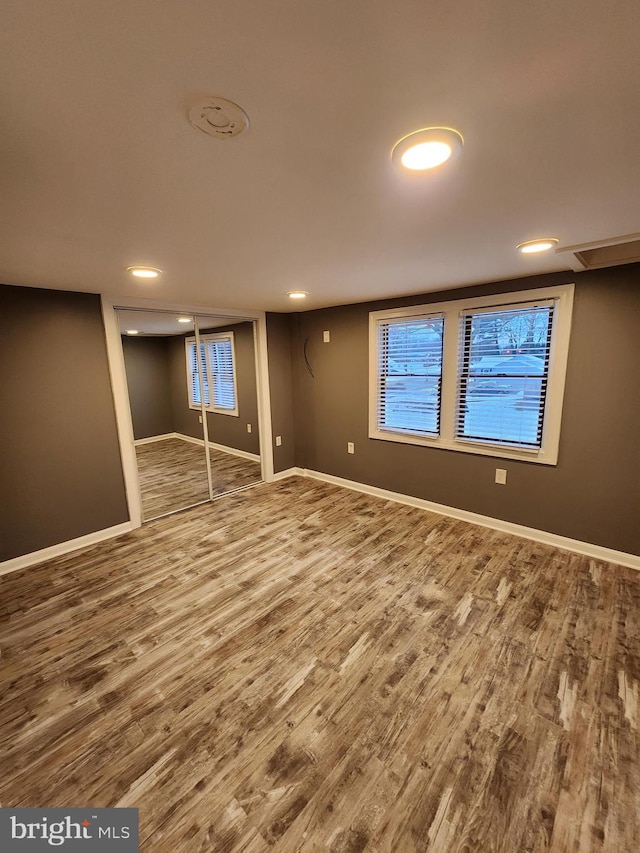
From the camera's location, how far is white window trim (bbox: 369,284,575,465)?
8.97ft

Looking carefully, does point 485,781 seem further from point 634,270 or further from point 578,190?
point 634,270

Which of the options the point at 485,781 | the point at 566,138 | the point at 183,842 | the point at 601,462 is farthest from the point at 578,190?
the point at 183,842

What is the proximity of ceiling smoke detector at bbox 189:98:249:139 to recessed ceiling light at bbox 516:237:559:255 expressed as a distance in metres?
1.78

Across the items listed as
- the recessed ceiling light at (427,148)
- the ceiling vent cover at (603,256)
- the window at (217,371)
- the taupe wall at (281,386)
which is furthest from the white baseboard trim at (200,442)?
the recessed ceiling light at (427,148)

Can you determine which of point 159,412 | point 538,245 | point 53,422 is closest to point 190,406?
point 159,412

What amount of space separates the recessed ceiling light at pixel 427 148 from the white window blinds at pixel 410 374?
2.36 metres

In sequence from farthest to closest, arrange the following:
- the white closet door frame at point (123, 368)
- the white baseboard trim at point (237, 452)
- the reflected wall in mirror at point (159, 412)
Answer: the white baseboard trim at point (237, 452)
the reflected wall in mirror at point (159, 412)
the white closet door frame at point (123, 368)

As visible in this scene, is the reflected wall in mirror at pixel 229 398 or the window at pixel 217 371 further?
the window at pixel 217 371

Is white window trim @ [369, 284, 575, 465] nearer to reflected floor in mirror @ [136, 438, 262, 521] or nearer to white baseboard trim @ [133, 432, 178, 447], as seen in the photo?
reflected floor in mirror @ [136, 438, 262, 521]

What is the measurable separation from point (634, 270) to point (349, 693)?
323 cm

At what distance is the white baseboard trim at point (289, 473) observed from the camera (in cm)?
482

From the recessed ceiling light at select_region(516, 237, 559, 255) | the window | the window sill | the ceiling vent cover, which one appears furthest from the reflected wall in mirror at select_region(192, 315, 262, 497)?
the ceiling vent cover

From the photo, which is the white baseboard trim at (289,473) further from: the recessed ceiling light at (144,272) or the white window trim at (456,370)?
the recessed ceiling light at (144,272)

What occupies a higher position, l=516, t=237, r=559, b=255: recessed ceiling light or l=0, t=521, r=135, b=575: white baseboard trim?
l=516, t=237, r=559, b=255: recessed ceiling light
